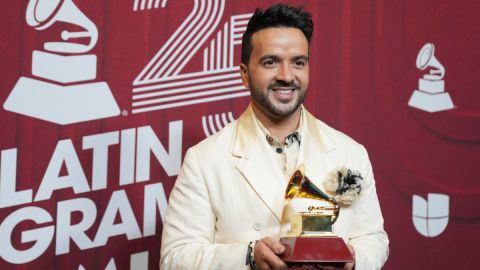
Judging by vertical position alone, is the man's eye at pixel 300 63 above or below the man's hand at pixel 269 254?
above

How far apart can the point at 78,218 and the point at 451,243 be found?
1397 millimetres

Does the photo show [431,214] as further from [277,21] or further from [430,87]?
[277,21]

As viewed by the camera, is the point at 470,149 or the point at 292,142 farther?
the point at 470,149

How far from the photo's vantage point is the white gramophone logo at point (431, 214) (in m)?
3.05

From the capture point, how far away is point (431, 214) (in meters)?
3.07

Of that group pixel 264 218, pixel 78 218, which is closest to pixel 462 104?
pixel 264 218

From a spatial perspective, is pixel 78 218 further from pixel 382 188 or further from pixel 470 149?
pixel 470 149

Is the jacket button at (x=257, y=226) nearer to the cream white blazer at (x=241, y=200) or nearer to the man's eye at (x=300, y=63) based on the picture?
the cream white blazer at (x=241, y=200)

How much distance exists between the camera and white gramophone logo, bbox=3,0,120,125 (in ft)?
8.25

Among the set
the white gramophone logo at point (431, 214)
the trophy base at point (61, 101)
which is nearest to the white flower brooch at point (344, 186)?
the trophy base at point (61, 101)

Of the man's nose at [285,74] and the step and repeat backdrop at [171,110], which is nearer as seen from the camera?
the man's nose at [285,74]

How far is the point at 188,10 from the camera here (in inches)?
107

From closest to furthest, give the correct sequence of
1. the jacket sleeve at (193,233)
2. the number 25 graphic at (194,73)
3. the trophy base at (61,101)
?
the jacket sleeve at (193,233) → the trophy base at (61,101) → the number 25 graphic at (194,73)

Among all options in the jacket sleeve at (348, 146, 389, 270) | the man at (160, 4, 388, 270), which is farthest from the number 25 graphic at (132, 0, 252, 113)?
the jacket sleeve at (348, 146, 389, 270)
